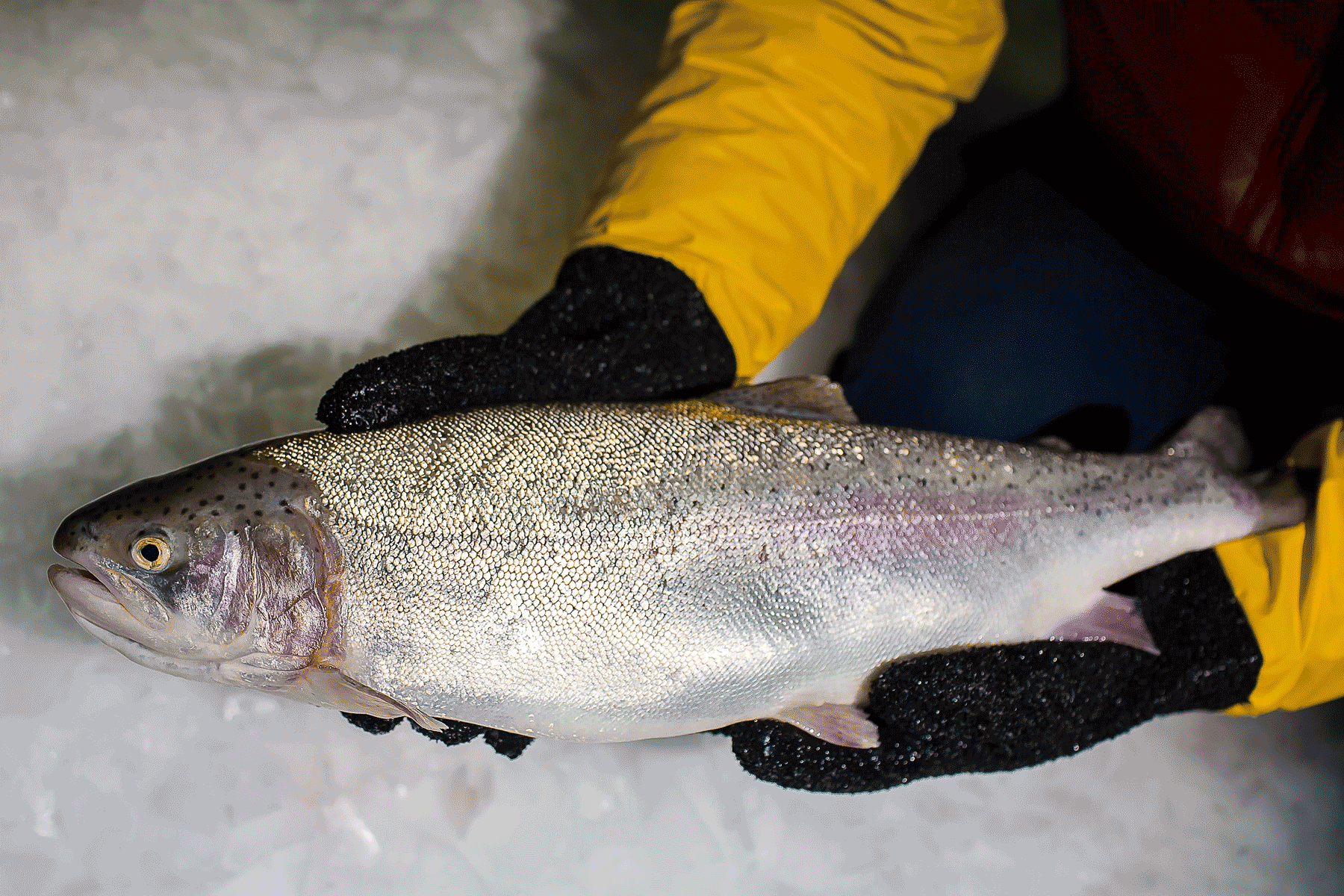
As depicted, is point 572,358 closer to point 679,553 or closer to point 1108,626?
point 679,553

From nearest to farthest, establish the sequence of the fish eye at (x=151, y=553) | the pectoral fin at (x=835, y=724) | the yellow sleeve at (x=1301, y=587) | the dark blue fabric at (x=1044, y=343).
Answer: the fish eye at (x=151, y=553) → the pectoral fin at (x=835, y=724) → the yellow sleeve at (x=1301, y=587) → the dark blue fabric at (x=1044, y=343)

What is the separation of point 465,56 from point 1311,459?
141cm

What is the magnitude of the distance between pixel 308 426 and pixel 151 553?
0.43 metres

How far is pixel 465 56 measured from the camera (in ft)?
4.65

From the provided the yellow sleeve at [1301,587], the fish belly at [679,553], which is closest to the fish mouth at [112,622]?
the fish belly at [679,553]

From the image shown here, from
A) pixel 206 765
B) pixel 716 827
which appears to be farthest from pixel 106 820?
pixel 716 827

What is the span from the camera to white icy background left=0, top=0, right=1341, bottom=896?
3.35ft

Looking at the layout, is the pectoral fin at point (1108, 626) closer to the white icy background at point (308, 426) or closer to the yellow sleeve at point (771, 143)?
the white icy background at point (308, 426)

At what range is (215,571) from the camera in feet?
2.53

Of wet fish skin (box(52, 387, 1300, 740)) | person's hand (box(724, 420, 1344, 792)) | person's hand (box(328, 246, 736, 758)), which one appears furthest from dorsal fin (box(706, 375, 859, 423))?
person's hand (box(724, 420, 1344, 792))

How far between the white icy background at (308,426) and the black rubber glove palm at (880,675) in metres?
0.18

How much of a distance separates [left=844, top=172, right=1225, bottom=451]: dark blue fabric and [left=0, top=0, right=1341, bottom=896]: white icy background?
257mm

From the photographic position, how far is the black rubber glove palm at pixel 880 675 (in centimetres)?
95

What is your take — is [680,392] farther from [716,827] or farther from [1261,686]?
[1261,686]
